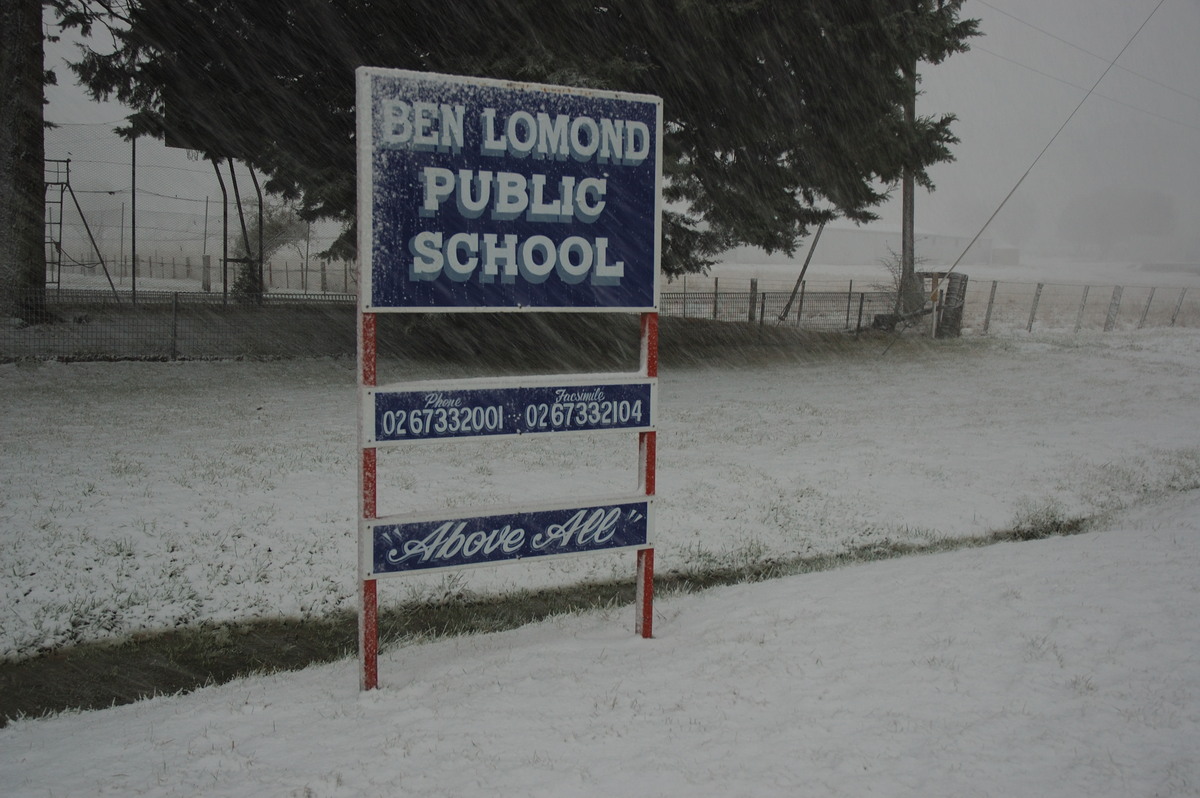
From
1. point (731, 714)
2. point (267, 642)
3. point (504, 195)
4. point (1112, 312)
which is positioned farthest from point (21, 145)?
point (1112, 312)

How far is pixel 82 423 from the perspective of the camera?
9.46 m

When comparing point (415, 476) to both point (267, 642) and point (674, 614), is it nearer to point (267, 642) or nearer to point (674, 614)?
point (267, 642)

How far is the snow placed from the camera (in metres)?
3.16

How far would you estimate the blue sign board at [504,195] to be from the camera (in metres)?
3.77

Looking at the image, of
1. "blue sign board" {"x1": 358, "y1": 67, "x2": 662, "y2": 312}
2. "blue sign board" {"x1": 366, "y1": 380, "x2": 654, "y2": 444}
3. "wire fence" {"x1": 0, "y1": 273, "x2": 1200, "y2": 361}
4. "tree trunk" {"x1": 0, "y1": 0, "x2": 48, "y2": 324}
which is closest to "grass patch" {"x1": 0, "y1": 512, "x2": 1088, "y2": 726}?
"blue sign board" {"x1": 366, "y1": 380, "x2": 654, "y2": 444}

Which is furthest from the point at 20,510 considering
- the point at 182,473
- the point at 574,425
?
the point at 574,425

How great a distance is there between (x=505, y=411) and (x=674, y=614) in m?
1.71

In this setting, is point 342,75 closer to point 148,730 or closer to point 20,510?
point 20,510

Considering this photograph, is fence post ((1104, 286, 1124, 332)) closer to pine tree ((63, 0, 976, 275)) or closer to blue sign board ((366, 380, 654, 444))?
pine tree ((63, 0, 976, 275))

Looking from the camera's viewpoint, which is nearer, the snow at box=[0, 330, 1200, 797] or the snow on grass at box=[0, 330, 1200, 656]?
the snow at box=[0, 330, 1200, 797]

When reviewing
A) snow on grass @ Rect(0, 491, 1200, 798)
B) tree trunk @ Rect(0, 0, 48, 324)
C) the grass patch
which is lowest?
the grass patch

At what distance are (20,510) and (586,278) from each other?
478 centimetres

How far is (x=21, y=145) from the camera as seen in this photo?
17156mm

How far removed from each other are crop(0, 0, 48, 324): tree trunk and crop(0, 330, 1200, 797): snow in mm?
7216
